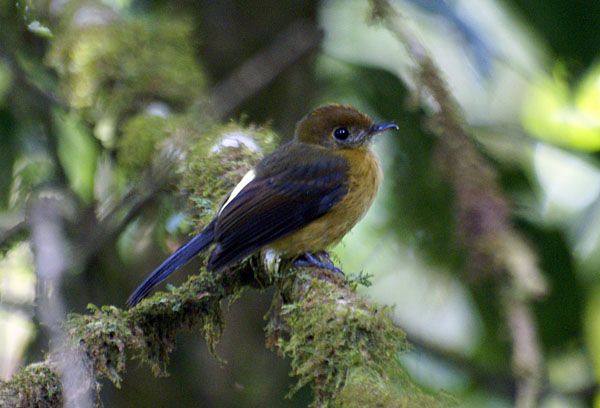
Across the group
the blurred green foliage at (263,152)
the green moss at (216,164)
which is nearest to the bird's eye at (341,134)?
the blurred green foliage at (263,152)

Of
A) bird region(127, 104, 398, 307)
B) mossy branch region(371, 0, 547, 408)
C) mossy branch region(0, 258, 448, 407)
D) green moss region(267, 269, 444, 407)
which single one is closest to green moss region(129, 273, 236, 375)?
mossy branch region(0, 258, 448, 407)

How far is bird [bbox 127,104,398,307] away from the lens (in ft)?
12.0

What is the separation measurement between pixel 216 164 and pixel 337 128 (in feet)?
3.07

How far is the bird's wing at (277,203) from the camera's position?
3573 millimetres

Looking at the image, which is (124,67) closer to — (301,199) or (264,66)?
(264,66)

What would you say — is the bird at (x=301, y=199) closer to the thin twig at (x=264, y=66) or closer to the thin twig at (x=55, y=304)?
the thin twig at (x=264, y=66)

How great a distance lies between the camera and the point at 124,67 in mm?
4457

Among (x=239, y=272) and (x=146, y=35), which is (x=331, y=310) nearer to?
(x=239, y=272)

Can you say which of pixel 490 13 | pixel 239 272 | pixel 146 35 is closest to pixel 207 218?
pixel 239 272

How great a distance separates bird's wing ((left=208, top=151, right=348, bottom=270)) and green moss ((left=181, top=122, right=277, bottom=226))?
0.46 ft

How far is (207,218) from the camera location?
388cm

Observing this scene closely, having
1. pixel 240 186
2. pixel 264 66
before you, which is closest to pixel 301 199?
pixel 240 186

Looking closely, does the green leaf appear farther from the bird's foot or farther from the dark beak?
the bird's foot

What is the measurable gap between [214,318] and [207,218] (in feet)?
2.56
